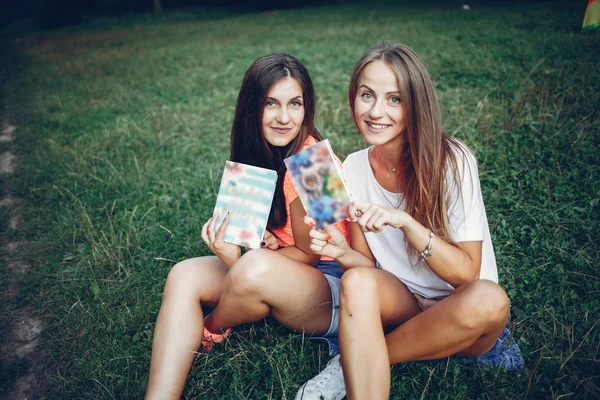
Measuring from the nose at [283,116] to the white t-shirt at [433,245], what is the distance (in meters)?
0.42

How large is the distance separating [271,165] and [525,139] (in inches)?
93.7

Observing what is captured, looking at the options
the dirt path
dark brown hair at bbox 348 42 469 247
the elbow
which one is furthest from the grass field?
dark brown hair at bbox 348 42 469 247

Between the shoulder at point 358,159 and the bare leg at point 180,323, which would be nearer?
the bare leg at point 180,323

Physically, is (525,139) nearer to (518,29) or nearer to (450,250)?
(450,250)

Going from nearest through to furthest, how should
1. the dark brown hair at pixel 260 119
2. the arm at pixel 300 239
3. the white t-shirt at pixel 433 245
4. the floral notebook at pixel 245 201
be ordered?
the white t-shirt at pixel 433 245 < the floral notebook at pixel 245 201 < the arm at pixel 300 239 < the dark brown hair at pixel 260 119

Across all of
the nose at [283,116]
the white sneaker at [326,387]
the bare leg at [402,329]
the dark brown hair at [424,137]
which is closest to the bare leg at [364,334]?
the bare leg at [402,329]

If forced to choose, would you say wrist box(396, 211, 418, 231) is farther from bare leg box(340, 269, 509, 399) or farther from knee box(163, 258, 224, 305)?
knee box(163, 258, 224, 305)

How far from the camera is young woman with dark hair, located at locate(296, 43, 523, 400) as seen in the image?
1.73 metres

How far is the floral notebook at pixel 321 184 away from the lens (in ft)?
6.17

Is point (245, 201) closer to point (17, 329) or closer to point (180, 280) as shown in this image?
point (180, 280)

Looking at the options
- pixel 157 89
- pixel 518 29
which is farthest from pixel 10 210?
pixel 518 29

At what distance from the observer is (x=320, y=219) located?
6.39 ft

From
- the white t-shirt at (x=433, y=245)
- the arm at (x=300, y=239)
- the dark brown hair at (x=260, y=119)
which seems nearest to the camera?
the white t-shirt at (x=433, y=245)

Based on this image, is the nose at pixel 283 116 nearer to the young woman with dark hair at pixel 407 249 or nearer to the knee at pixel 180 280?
the young woman with dark hair at pixel 407 249
